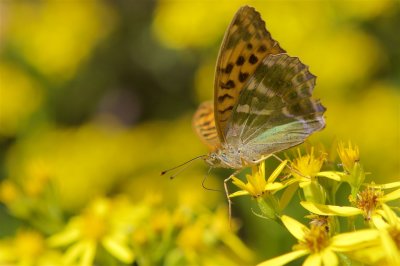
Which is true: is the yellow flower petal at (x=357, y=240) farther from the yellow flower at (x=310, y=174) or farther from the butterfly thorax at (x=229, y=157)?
the butterfly thorax at (x=229, y=157)

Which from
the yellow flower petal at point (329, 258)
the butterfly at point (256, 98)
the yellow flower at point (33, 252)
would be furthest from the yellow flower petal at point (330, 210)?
the yellow flower at point (33, 252)

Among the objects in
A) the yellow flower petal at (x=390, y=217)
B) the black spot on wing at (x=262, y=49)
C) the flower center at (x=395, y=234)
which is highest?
the black spot on wing at (x=262, y=49)

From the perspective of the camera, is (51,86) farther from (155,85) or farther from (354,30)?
(354,30)

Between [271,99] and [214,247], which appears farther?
[214,247]

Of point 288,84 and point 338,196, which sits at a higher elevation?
point 288,84

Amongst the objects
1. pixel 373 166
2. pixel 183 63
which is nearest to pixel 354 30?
pixel 373 166

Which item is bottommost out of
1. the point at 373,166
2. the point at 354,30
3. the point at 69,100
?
the point at 373,166
